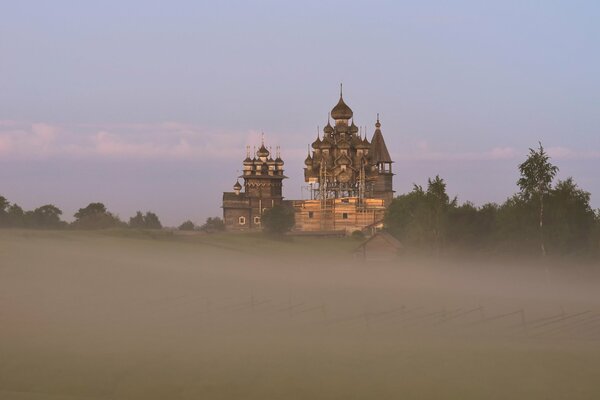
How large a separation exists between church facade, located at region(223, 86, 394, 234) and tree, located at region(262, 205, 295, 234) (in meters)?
6.56

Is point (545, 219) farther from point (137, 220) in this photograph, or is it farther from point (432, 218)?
point (137, 220)

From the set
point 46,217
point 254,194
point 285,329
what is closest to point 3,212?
point 46,217

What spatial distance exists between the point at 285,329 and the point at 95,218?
92453 millimetres

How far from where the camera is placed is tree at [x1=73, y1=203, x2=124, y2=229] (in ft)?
413

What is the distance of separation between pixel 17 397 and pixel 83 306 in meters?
19.9

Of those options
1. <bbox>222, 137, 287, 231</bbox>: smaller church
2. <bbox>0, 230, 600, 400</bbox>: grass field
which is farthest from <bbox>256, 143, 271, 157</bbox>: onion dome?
<bbox>0, 230, 600, 400</bbox>: grass field

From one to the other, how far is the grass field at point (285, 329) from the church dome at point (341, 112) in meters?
64.2

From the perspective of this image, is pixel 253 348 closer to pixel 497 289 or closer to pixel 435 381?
pixel 435 381

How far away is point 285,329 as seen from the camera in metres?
43.8

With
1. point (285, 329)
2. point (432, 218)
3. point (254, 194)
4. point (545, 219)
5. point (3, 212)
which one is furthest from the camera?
point (254, 194)

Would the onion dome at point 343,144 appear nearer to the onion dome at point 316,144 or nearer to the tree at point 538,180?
the onion dome at point 316,144

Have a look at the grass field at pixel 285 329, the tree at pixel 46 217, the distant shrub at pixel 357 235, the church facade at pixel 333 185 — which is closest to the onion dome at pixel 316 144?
the church facade at pixel 333 185

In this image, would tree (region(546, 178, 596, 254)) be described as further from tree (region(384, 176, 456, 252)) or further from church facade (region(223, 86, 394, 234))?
church facade (region(223, 86, 394, 234))

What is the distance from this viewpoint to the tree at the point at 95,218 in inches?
4955
